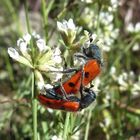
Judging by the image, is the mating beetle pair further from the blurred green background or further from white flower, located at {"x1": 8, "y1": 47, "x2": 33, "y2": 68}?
the blurred green background

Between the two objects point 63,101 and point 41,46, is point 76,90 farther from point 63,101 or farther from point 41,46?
point 41,46

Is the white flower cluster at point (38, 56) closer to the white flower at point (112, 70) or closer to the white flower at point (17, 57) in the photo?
the white flower at point (17, 57)

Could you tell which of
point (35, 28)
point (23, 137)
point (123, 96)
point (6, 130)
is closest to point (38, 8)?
point (35, 28)

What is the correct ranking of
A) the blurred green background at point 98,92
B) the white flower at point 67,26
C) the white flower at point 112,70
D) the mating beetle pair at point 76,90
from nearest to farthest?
1. the mating beetle pair at point 76,90
2. the white flower at point 67,26
3. the blurred green background at point 98,92
4. the white flower at point 112,70

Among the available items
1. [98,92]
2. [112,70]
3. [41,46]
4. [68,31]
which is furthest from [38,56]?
[112,70]

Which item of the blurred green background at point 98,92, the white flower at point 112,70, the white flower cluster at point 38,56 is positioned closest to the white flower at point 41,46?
the white flower cluster at point 38,56

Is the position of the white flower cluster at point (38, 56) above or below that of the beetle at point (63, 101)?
above

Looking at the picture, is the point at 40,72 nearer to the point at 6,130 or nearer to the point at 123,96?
the point at 6,130

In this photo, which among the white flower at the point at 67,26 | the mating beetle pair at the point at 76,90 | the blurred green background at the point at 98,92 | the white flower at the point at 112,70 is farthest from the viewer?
the white flower at the point at 112,70

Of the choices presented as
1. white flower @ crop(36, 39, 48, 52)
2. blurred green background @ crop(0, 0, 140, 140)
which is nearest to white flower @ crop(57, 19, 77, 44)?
white flower @ crop(36, 39, 48, 52)
